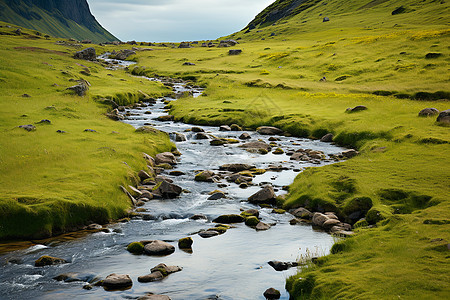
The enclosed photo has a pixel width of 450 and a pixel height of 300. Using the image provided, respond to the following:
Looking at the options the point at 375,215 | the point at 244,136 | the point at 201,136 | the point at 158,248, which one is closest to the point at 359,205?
the point at 375,215

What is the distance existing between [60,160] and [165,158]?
10.0 meters

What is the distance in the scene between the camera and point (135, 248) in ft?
58.9

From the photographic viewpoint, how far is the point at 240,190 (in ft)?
91.7

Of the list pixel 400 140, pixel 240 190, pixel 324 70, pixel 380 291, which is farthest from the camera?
pixel 324 70

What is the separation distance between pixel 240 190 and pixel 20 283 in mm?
16435

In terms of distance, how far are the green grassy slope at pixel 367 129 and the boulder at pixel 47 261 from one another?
10.1 metres

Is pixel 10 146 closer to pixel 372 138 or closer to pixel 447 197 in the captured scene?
pixel 447 197

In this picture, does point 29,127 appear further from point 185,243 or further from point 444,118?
point 444,118

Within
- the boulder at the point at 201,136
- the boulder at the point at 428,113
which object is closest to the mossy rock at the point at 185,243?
the boulder at the point at 201,136

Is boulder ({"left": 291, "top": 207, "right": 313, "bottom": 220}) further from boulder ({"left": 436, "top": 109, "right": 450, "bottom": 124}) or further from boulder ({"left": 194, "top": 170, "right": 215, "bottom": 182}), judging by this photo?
boulder ({"left": 436, "top": 109, "right": 450, "bottom": 124})

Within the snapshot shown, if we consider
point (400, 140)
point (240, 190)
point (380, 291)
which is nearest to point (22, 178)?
point (240, 190)

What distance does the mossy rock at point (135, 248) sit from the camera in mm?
17914

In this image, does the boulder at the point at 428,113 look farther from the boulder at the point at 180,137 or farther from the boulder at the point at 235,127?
the boulder at the point at 180,137

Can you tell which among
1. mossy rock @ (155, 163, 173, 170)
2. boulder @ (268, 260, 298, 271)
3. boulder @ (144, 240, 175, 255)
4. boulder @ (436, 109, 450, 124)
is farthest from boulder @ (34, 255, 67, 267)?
boulder @ (436, 109, 450, 124)
